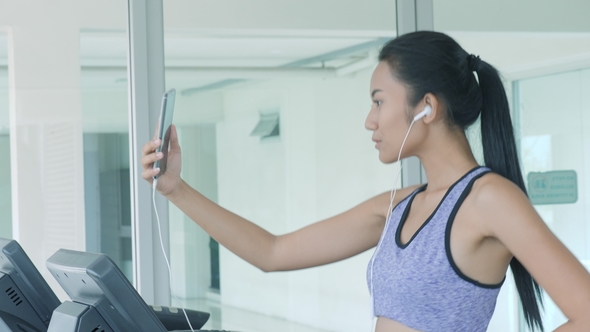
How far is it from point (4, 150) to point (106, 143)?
1.30ft

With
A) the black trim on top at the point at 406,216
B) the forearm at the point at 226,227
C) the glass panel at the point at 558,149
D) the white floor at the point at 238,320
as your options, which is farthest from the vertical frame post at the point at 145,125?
the glass panel at the point at 558,149

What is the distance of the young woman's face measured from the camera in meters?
1.86

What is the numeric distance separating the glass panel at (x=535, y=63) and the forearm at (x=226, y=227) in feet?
6.28

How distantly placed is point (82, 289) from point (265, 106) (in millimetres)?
2205

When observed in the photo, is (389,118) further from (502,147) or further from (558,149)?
(558,149)

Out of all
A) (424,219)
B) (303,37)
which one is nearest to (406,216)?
(424,219)

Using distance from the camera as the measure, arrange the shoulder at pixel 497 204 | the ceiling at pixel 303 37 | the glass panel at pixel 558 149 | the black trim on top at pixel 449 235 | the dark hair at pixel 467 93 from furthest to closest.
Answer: the glass panel at pixel 558 149, the ceiling at pixel 303 37, the dark hair at pixel 467 93, the black trim on top at pixel 449 235, the shoulder at pixel 497 204

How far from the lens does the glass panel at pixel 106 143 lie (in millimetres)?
3230

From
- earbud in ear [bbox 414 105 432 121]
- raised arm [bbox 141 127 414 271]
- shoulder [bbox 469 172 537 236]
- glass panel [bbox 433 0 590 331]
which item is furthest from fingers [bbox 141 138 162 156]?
glass panel [bbox 433 0 590 331]

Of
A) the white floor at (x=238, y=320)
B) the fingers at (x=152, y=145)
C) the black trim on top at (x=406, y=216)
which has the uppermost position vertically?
the fingers at (x=152, y=145)

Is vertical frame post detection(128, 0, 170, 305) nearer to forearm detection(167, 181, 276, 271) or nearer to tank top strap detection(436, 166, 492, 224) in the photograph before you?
forearm detection(167, 181, 276, 271)

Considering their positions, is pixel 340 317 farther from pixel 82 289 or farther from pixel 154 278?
pixel 82 289

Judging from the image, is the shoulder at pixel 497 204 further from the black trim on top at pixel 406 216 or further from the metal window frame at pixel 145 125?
the metal window frame at pixel 145 125

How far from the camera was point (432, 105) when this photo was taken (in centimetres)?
186
